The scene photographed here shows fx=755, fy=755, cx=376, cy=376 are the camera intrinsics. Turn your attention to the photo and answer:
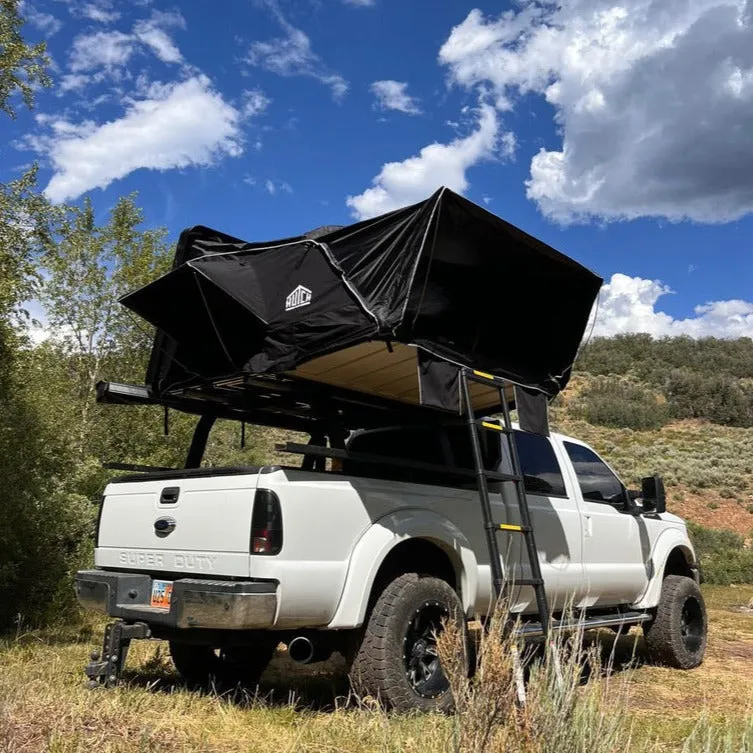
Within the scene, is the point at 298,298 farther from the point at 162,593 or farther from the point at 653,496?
the point at 653,496

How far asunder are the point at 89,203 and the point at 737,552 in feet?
56.0

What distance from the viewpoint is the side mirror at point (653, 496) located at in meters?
7.12

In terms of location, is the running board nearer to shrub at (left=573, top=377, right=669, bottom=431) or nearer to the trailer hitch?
the trailer hitch

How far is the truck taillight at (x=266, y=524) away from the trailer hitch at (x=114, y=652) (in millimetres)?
1014

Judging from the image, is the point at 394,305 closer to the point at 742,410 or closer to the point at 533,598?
the point at 533,598

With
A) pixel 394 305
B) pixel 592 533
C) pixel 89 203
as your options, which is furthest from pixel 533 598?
pixel 89 203

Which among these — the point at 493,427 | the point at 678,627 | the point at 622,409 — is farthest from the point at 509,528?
the point at 622,409

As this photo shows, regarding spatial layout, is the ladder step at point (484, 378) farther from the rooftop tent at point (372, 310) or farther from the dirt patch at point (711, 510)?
the dirt patch at point (711, 510)

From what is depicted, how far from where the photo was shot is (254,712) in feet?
14.8

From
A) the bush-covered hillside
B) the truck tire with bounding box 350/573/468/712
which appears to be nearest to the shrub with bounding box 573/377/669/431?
the bush-covered hillside

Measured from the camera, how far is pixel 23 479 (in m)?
7.95

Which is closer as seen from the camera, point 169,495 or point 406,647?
point 406,647

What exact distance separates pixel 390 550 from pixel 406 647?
601 mm

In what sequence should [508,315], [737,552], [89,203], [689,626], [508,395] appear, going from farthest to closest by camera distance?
[737,552] < [89,203] < [689,626] < [508,395] < [508,315]
